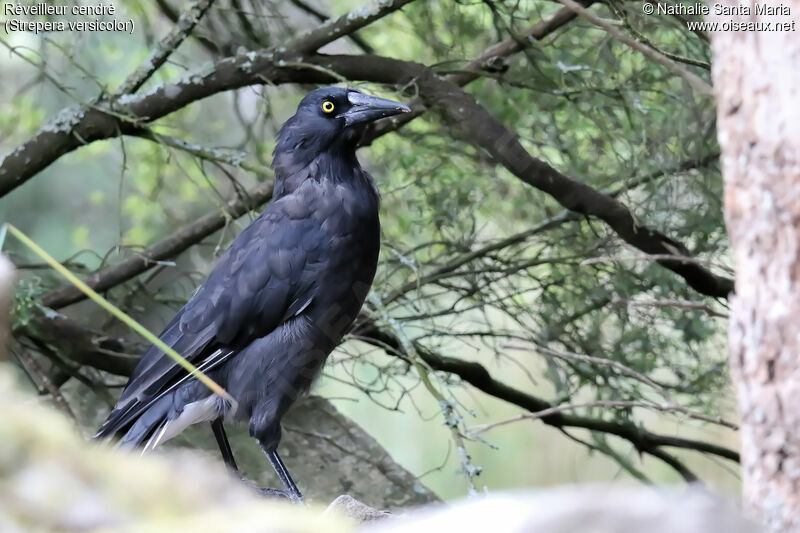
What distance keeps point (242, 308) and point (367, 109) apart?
91cm

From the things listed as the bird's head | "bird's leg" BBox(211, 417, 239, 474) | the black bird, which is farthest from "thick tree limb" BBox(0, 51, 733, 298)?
"bird's leg" BBox(211, 417, 239, 474)

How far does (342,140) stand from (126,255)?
1296 millimetres

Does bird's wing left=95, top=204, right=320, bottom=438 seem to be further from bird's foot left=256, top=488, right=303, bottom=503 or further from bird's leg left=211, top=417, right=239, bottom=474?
bird's foot left=256, top=488, right=303, bottom=503

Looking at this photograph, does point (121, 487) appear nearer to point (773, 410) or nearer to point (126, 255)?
point (773, 410)

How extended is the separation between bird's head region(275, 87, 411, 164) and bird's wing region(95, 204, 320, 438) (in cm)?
34

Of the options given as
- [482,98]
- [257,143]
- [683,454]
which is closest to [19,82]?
[257,143]

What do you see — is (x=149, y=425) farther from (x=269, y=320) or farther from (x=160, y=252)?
(x=160, y=252)

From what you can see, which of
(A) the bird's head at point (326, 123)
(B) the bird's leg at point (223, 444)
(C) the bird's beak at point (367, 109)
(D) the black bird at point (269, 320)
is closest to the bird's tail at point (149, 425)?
(D) the black bird at point (269, 320)

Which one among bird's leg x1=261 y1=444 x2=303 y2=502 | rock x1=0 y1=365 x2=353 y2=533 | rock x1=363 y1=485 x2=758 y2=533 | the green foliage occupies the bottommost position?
rock x1=0 y1=365 x2=353 y2=533

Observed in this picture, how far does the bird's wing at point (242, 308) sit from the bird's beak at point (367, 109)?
47 centimetres

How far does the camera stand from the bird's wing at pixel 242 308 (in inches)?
150

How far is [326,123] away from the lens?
407 cm

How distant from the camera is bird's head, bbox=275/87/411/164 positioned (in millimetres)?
4039

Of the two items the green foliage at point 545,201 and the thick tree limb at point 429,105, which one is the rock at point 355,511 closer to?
the green foliage at point 545,201
